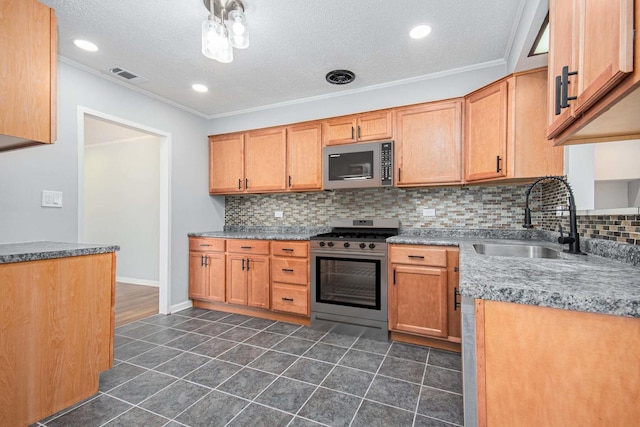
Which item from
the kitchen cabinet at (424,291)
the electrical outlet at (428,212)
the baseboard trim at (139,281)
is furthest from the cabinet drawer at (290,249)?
the baseboard trim at (139,281)

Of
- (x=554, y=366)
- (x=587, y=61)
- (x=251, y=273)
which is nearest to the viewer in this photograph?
(x=554, y=366)

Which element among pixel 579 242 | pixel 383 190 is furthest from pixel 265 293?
pixel 579 242

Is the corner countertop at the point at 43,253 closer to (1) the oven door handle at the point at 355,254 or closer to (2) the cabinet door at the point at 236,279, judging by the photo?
(2) the cabinet door at the point at 236,279

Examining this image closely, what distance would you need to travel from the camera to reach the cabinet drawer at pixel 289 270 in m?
2.98

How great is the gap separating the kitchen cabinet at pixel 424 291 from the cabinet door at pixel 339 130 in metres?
1.26

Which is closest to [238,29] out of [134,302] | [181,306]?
[181,306]

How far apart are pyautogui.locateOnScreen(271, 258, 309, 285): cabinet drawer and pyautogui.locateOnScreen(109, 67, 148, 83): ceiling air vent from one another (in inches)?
87.8

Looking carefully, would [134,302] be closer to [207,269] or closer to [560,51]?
[207,269]

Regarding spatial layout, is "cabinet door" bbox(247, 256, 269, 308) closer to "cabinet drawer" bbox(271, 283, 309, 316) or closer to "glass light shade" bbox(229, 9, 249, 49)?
"cabinet drawer" bbox(271, 283, 309, 316)

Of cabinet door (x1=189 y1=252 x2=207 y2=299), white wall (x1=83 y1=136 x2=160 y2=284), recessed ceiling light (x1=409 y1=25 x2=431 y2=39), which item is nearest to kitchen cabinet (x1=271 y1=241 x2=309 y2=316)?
cabinet door (x1=189 y1=252 x2=207 y2=299)

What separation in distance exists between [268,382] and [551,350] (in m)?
1.71

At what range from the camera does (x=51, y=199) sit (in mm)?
2357

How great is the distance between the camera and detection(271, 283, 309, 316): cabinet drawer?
2.96 metres

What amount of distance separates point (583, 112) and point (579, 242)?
1042mm
